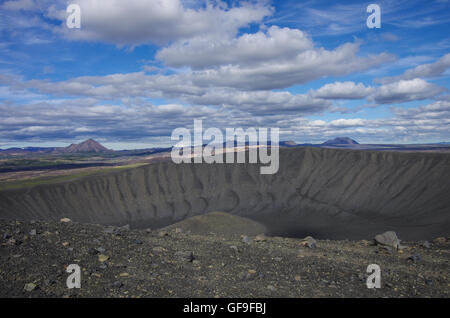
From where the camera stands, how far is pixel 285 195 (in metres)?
58.4

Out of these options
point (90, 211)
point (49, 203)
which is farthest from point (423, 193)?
point (49, 203)

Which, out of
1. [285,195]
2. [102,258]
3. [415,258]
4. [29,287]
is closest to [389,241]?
[415,258]

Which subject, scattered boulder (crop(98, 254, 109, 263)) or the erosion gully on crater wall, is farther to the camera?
the erosion gully on crater wall

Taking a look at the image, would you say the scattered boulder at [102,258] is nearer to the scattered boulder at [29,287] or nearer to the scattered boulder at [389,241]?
the scattered boulder at [29,287]

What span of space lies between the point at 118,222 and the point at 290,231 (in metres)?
28.7

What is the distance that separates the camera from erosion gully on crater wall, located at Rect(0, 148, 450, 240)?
40.8 meters

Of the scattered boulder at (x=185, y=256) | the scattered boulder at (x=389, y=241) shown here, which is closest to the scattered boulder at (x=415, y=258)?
the scattered boulder at (x=389, y=241)

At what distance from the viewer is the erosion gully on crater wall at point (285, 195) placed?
40781mm

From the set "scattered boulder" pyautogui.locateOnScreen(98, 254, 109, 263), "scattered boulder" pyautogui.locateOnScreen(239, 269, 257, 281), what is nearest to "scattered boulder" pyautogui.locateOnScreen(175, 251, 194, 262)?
"scattered boulder" pyautogui.locateOnScreen(239, 269, 257, 281)

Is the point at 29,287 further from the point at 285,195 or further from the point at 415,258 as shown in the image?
the point at 285,195

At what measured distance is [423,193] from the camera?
147ft

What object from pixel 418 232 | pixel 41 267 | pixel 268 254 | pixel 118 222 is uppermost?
pixel 41 267

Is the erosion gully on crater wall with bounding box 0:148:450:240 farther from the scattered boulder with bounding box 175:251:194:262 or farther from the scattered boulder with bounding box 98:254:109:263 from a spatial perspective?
the scattered boulder with bounding box 98:254:109:263
